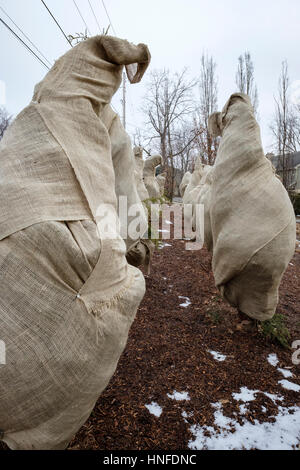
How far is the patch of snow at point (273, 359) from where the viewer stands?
3033 millimetres

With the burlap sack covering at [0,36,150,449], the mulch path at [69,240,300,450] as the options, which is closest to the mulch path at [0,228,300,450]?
the mulch path at [69,240,300,450]

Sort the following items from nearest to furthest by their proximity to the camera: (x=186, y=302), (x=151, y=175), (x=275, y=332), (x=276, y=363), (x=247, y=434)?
(x=247, y=434) → (x=276, y=363) → (x=275, y=332) → (x=186, y=302) → (x=151, y=175)

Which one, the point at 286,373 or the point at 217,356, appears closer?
the point at 286,373

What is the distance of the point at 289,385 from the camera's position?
8.80ft

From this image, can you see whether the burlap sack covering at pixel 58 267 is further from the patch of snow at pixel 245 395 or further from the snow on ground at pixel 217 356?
the snow on ground at pixel 217 356

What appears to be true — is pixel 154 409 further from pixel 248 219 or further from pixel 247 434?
pixel 248 219

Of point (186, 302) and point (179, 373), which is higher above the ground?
point (179, 373)

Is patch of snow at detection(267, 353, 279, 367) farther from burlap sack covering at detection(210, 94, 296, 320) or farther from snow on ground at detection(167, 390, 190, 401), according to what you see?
snow on ground at detection(167, 390, 190, 401)

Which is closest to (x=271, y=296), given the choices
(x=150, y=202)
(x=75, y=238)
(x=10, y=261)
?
(x=75, y=238)

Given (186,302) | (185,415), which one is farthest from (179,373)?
(186,302)

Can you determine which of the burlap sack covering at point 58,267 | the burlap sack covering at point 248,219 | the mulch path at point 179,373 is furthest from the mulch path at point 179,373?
the burlap sack covering at point 58,267

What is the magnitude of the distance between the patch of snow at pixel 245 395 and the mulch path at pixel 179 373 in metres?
0.05

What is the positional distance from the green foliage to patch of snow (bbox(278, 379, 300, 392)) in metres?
0.65

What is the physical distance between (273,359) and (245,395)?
784 millimetres
